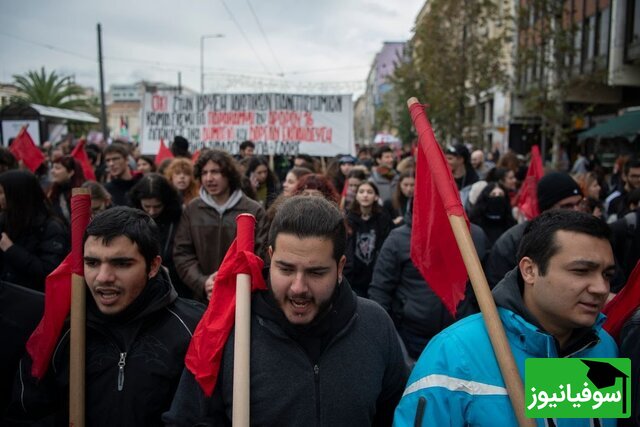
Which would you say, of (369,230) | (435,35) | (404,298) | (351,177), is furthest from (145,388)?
(435,35)

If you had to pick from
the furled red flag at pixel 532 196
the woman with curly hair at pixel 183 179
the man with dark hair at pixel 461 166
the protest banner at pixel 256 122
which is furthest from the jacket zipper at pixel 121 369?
the protest banner at pixel 256 122

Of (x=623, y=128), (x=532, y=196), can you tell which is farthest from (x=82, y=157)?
(x=623, y=128)

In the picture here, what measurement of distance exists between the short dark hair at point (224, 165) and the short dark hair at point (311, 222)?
230 centimetres

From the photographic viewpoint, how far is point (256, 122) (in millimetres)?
9859

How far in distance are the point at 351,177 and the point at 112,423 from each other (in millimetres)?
4045

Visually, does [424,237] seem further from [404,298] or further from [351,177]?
[351,177]

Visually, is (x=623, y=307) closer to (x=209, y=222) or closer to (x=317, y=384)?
(x=317, y=384)

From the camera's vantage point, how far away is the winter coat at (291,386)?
1.96 meters

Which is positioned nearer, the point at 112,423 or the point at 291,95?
the point at 112,423

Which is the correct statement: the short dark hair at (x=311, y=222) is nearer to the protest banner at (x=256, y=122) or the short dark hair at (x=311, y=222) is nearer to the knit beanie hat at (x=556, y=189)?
the knit beanie hat at (x=556, y=189)

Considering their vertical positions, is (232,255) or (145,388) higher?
(232,255)

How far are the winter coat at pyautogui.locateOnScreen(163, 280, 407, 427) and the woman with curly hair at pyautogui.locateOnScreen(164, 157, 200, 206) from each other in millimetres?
3793

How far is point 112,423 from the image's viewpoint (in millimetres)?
2229

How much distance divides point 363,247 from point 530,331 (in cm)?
317
